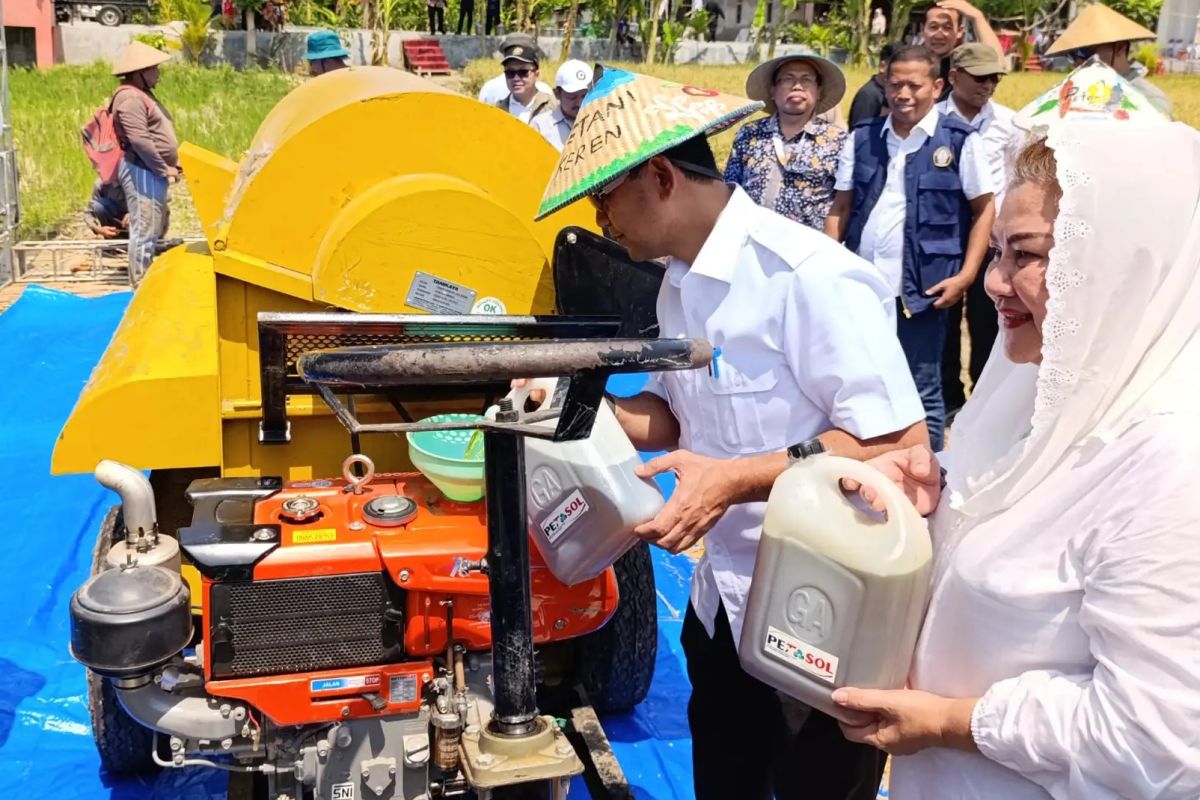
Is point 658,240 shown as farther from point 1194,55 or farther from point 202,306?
point 1194,55

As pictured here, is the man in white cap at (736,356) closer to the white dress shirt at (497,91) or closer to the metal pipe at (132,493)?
the metal pipe at (132,493)

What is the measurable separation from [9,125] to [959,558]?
8801 millimetres

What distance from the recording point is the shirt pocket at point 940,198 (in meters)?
4.66

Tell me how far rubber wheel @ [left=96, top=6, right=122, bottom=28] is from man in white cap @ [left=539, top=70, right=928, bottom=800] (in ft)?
93.9

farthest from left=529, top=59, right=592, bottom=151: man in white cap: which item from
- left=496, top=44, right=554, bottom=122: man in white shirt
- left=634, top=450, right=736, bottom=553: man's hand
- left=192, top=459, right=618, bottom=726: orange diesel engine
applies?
left=634, top=450, right=736, bottom=553: man's hand

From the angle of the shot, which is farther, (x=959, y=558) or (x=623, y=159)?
(x=623, y=159)

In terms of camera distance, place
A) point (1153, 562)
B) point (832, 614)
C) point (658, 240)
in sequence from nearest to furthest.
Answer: point (1153, 562), point (832, 614), point (658, 240)

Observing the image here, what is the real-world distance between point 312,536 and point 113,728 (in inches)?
42.9

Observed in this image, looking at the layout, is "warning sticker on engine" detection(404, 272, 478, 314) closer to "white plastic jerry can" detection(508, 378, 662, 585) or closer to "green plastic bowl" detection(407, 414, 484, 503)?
"green plastic bowl" detection(407, 414, 484, 503)

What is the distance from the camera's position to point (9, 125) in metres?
8.20

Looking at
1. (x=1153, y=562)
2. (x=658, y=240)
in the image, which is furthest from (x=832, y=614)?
(x=658, y=240)

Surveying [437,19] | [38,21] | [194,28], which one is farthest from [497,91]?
[437,19]

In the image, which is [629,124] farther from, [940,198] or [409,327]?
[940,198]

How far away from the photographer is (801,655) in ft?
5.08
